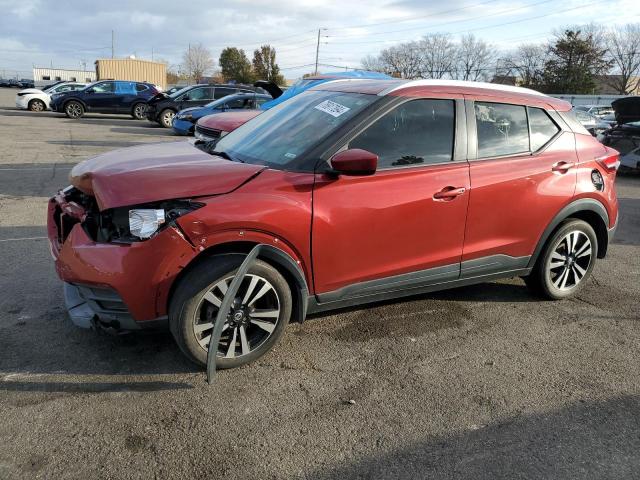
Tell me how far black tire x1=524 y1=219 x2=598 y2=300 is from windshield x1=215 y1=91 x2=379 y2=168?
2.05 meters

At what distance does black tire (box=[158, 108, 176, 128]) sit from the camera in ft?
63.5

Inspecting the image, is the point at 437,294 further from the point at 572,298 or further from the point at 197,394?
the point at 197,394

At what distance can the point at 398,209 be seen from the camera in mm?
3480

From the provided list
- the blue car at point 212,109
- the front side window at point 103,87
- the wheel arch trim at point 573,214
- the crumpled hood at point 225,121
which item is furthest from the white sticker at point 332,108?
the front side window at point 103,87

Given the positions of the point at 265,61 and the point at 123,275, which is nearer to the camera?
the point at 123,275

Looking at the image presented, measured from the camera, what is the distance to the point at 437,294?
4.61m

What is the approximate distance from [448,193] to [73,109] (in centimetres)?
2295

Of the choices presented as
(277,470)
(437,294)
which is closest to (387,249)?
(437,294)

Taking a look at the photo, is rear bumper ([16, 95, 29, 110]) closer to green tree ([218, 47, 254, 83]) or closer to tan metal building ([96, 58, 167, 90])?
tan metal building ([96, 58, 167, 90])

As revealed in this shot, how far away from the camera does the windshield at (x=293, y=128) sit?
349 centimetres

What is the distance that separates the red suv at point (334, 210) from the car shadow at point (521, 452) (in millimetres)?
1083

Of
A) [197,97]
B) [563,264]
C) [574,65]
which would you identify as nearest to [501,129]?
[563,264]

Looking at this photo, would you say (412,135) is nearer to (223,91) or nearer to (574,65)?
(223,91)

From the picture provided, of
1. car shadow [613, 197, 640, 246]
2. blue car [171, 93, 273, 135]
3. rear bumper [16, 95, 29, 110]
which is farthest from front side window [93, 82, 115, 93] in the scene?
car shadow [613, 197, 640, 246]
